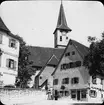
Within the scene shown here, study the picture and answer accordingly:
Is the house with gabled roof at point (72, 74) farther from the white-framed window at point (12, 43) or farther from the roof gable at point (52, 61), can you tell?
the white-framed window at point (12, 43)

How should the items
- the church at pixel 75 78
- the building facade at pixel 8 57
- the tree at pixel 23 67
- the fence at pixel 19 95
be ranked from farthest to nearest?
the church at pixel 75 78
the tree at pixel 23 67
the building facade at pixel 8 57
the fence at pixel 19 95

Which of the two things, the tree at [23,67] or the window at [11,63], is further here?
the tree at [23,67]

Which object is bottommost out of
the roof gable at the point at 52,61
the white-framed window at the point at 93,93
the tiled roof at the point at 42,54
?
the white-framed window at the point at 93,93

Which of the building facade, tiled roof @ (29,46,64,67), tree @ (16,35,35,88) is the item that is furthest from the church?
tiled roof @ (29,46,64,67)

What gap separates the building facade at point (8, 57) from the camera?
16953 mm

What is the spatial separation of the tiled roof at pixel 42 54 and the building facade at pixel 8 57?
11.9 m

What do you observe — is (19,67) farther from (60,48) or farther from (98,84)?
(60,48)

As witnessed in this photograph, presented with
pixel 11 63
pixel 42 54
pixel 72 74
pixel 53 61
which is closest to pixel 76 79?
pixel 72 74

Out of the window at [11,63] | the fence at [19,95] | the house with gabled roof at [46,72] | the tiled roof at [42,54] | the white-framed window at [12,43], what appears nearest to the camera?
the fence at [19,95]

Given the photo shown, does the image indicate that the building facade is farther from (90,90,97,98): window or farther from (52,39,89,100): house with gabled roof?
(90,90,97,98): window

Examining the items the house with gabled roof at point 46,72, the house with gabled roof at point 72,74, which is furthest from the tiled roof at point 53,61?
the house with gabled roof at point 72,74

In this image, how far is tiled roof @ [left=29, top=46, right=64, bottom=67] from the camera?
30.7 metres

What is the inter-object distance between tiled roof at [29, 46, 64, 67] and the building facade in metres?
11.9

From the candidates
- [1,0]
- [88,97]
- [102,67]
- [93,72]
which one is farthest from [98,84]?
[1,0]
